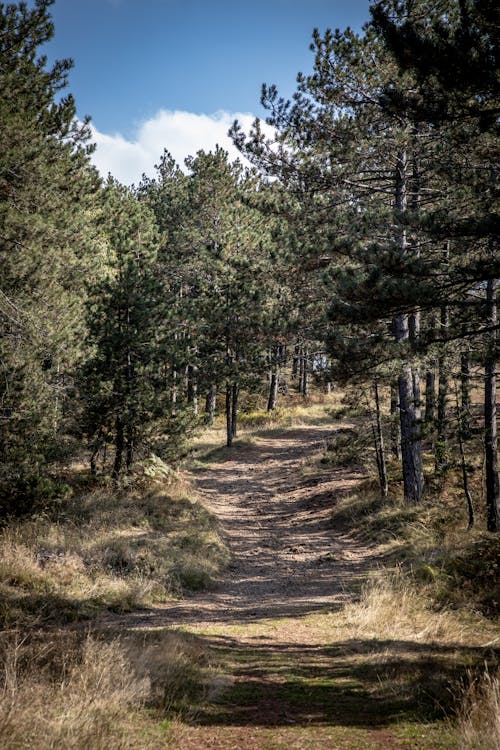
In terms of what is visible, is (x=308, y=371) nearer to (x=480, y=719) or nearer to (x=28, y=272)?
(x=28, y=272)

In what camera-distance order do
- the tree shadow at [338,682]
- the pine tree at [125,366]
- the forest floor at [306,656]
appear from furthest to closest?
the pine tree at [125,366], the tree shadow at [338,682], the forest floor at [306,656]

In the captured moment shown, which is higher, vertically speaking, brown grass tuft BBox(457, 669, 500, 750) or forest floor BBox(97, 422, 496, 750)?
brown grass tuft BBox(457, 669, 500, 750)

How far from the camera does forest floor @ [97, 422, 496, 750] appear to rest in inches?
169

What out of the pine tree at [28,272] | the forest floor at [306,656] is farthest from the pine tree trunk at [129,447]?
the forest floor at [306,656]

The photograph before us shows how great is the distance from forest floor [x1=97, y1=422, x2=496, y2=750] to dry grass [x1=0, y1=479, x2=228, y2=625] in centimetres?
57

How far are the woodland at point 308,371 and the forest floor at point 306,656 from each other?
0.06 meters

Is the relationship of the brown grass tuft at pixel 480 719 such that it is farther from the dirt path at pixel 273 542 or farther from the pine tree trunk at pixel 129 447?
the pine tree trunk at pixel 129 447

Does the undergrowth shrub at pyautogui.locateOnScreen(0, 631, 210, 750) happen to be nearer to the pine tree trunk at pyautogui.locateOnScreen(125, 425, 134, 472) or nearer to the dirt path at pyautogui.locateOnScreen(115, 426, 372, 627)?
the dirt path at pyautogui.locateOnScreen(115, 426, 372, 627)

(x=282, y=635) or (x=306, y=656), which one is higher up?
(x=306, y=656)

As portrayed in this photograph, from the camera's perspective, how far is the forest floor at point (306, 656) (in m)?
4.28

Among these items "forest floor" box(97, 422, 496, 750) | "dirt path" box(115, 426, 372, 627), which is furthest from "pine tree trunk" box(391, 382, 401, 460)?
"forest floor" box(97, 422, 496, 750)

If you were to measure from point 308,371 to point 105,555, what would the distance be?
6.82 m

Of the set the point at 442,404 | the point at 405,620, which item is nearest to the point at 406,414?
the point at 442,404

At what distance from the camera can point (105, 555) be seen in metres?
10.2
